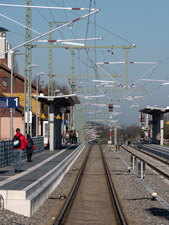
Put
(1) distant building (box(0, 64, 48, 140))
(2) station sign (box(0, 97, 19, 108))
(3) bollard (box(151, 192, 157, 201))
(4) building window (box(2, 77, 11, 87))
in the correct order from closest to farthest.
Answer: (3) bollard (box(151, 192, 157, 201)) < (2) station sign (box(0, 97, 19, 108)) < (1) distant building (box(0, 64, 48, 140)) < (4) building window (box(2, 77, 11, 87))

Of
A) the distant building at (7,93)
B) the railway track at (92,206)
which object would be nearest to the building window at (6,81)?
the distant building at (7,93)

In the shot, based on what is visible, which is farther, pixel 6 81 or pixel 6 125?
pixel 6 81

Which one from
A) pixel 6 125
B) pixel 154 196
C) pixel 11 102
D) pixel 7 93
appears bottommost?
pixel 154 196

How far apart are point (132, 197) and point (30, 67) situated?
16894mm

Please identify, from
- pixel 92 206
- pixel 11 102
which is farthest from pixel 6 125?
pixel 92 206

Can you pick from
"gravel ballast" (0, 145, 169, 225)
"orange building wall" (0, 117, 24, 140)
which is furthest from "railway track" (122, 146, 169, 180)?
"orange building wall" (0, 117, 24, 140)

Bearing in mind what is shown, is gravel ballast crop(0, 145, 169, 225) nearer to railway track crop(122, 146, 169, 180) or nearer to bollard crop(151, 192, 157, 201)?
bollard crop(151, 192, 157, 201)

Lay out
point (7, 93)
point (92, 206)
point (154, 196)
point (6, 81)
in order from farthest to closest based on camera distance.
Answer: point (7, 93), point (6, 81), point (154, 196), point (92, 206)

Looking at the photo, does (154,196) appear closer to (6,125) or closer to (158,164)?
(158,164)

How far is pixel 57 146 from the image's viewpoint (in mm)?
40500

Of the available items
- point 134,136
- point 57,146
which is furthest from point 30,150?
point 134,136

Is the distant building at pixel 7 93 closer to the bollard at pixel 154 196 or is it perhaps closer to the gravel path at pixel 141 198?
the gravel path at pixel 141 198

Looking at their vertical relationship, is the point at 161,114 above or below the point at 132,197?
above

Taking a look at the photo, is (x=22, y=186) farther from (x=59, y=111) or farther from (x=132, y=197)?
(x=59, y=111)
